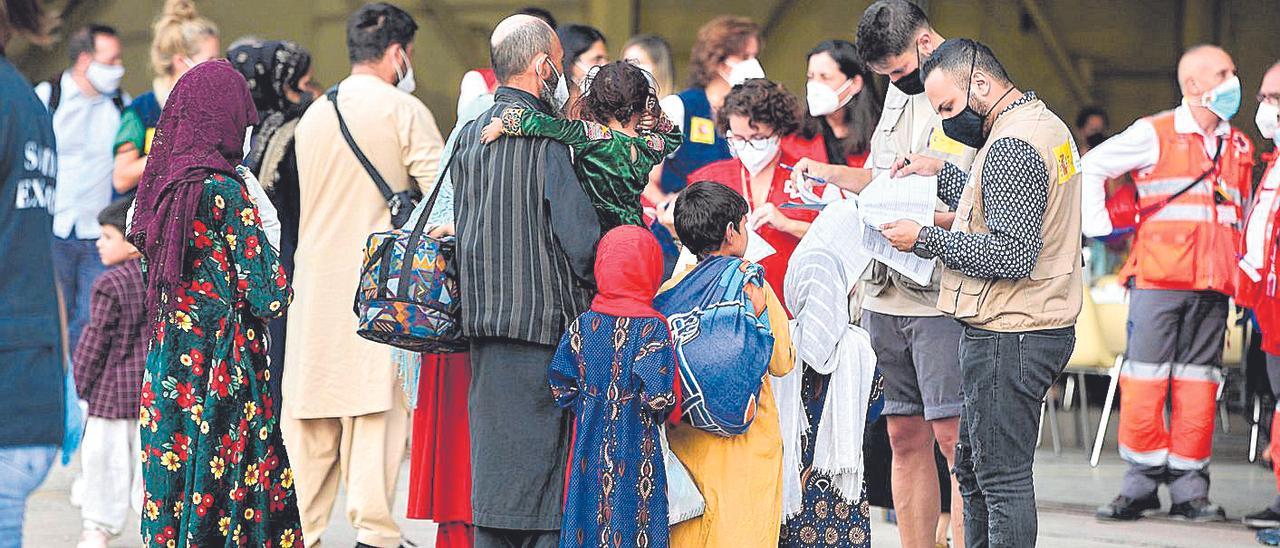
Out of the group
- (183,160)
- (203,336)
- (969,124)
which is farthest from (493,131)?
(969,124)

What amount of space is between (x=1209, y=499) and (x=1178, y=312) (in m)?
0.95

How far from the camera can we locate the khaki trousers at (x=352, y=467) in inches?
216

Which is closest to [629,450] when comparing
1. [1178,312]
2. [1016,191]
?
[1016,191]

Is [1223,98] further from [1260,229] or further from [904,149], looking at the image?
[904,149]

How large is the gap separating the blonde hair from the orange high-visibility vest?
4213 mm

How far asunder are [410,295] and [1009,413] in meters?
1.68

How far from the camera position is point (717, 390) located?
4055 mm

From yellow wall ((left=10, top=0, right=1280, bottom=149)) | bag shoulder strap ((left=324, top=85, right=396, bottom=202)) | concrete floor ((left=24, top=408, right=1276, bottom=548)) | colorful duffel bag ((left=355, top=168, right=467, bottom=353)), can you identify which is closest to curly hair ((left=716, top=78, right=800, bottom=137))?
bag shoulder strap ((left=324, top=85, right=396, bottom=202))

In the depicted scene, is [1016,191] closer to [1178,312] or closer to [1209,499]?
[1178,312]

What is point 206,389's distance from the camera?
4.52 meters

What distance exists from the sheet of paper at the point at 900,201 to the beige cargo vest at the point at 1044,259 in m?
0.31

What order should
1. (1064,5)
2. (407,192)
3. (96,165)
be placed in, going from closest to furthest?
(407,192)
(96,165)
(1064,5)

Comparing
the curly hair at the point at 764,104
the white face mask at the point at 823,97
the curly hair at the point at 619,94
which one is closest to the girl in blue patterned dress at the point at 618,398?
the curly hair at the point at 619,94

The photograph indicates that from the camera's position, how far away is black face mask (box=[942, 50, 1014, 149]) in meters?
4.29
